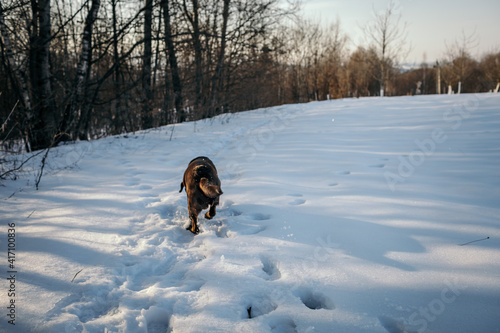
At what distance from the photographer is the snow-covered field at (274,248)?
1467 mm

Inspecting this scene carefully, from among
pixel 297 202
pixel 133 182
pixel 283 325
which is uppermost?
pixel 133 182

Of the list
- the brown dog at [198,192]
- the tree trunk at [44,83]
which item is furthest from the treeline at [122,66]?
the brown dog at [198,192]

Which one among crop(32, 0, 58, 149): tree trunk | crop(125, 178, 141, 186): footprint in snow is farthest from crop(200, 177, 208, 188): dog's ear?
crop(32, 0, 58, 149): tree trunk

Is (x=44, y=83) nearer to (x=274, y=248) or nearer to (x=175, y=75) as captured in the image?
(x=175, y=75)

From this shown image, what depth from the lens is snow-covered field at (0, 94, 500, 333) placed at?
1467mm

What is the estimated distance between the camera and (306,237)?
224 centimetres

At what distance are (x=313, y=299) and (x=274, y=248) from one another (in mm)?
557

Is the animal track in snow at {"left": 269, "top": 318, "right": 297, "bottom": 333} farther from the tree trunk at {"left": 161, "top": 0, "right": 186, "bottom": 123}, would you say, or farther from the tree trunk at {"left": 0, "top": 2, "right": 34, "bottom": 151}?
the tree trunk at {"left": 161, "top": 0, "right": 186, "bottom": 123}

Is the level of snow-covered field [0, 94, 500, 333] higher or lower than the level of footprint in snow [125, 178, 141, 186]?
lower

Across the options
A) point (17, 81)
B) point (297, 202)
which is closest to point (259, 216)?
point (297, 202)

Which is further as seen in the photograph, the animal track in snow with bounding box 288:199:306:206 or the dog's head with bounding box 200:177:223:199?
the animal track in snow with bounding box 288:199:306:206

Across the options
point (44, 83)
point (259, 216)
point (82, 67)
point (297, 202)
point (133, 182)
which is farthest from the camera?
point (82, 67)

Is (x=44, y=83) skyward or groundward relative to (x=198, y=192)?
skyward

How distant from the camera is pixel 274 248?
2.11m
